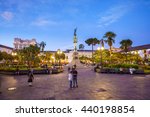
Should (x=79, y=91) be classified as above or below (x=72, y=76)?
below

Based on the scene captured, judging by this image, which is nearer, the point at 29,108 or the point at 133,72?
the point at 29,108

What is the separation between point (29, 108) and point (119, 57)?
70450 mm

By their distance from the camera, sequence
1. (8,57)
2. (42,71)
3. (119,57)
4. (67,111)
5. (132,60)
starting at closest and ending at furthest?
(67,111) → (42,71) → (119,57) → (132,60) → (8,57)

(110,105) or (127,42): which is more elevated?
(127,42)

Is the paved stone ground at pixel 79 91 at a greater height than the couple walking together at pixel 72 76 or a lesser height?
lesser

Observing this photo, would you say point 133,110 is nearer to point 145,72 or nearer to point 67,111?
point 67,111

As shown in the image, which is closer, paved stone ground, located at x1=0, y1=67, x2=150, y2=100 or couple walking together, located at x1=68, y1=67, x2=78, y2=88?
paved stone ground, located at x1=0, y1=67, x2=150, y2=100

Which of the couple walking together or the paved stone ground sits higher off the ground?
the couple walking together

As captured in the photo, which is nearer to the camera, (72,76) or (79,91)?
(79,91)

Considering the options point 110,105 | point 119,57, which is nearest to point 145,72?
point 110,105

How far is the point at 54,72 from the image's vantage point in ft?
117

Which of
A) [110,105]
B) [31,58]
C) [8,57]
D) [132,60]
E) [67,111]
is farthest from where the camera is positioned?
[8,57]

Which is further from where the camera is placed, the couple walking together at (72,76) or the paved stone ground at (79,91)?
the couple walking together at (72,76)

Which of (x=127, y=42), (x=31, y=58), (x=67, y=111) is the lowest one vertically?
(x=67, y=111)
